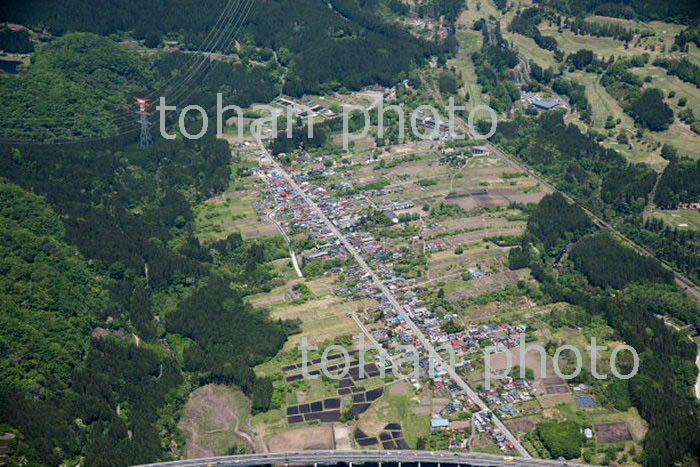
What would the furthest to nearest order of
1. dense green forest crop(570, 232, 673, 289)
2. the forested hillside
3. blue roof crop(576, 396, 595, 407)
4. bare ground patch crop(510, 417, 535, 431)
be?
1. dense green forest crop(570, 232, 673, 289)
2. the forested hillside
3. blue roof crop(576, 396, 595, 407)
4. bare ground patch crop(510, 417, 535, 431)

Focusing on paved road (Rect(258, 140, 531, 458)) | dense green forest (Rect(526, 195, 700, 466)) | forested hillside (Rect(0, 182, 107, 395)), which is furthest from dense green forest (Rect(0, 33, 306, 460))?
dense green forest (Rect(526, 195, 700, 466))

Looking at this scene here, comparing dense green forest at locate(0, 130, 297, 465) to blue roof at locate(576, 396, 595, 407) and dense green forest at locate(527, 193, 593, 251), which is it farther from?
dense green forest at locate(527, 193, 593, 251)

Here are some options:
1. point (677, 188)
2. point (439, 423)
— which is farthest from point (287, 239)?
point (677, 188)

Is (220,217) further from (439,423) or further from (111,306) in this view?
(439,423)

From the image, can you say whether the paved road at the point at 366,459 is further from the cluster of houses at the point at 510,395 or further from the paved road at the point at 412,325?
the cluster of houses at the point at 510,395

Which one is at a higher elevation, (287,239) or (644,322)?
(287,239)

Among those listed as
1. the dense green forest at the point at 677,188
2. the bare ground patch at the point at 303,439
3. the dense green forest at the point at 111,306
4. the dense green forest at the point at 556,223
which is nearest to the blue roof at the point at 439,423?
the bare ground patch at the point at 303,439

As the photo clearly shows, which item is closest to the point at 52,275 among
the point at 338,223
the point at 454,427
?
the point at 338,223
